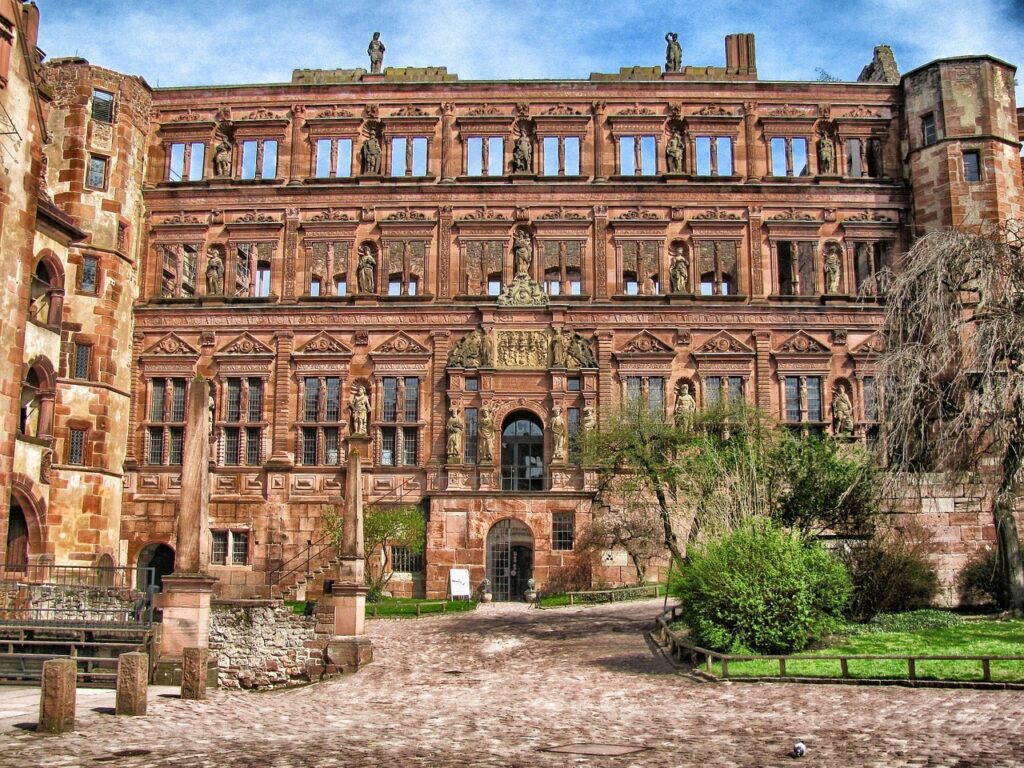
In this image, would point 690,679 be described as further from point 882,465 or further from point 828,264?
point 828,264

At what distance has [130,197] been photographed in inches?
1688

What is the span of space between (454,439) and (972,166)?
23.9 metres

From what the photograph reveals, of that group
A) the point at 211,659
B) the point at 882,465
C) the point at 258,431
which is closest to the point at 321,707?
the point at 211,659

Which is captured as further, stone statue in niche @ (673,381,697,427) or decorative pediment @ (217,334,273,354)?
decorative pediment @ (217,334,273,354)

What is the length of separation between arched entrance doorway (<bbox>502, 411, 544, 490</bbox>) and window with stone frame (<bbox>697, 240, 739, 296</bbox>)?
9.06 metres

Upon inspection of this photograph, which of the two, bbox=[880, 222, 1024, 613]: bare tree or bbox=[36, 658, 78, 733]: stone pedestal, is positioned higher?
bbox=[880, 222, 1024, 613]: bare tree

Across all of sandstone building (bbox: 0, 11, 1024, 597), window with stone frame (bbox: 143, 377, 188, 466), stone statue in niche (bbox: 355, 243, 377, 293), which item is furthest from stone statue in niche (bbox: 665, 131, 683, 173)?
window with stone frame (bbox: 143, 377, 188, 466)

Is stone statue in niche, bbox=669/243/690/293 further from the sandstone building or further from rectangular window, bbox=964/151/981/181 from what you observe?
rectangular window, bbox=964/151/981/181

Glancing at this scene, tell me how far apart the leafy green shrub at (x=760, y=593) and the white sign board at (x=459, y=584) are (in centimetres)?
1667

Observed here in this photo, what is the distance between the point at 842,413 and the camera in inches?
1630

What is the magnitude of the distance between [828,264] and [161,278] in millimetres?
28041

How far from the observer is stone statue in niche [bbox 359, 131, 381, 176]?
1737 inches

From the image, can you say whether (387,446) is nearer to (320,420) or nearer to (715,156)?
(320,420)

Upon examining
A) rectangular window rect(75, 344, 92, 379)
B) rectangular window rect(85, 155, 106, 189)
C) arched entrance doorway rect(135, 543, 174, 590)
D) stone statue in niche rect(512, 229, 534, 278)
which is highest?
rectangular window rect(85, 155, 106, 189)
